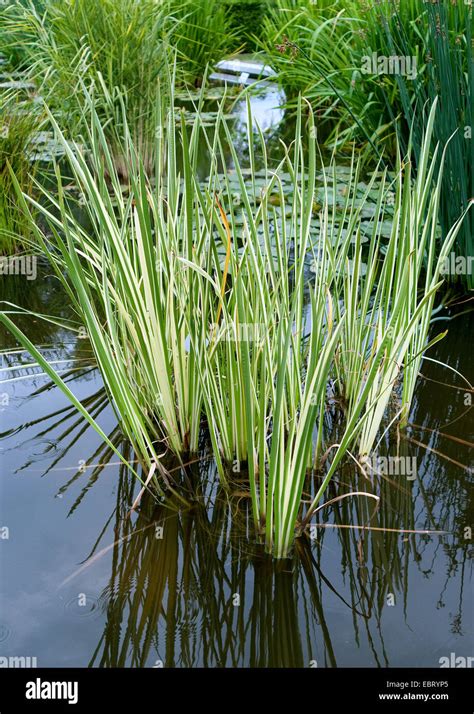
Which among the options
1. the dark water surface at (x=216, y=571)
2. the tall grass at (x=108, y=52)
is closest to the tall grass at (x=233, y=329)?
the dark water surface at (x=216, y=571)

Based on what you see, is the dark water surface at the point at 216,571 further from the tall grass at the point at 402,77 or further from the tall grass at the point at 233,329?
the tall grass at the point at 402,77

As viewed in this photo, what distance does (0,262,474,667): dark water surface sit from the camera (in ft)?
5.59

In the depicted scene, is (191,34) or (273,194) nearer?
(273,194)

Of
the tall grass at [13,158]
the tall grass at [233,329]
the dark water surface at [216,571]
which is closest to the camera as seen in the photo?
the dark water surface at [216,571]

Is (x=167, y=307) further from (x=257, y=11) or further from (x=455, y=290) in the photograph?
(x=257, y=11)

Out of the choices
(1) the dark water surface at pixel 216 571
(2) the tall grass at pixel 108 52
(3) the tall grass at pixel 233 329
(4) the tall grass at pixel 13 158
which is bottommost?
(1) the dark water surface at pixel 216 571

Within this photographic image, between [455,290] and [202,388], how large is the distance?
69.3 inches

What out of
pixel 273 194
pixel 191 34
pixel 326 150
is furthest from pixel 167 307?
pixel 191 34

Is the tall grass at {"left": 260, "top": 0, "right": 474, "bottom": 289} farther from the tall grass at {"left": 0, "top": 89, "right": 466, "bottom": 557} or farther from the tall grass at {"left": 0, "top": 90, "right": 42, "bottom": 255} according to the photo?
the tall grass at {"left": 0, "top": 90, "right": 42, "bottom": 255}

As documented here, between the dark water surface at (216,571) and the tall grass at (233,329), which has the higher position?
the tall grass at (233,329)

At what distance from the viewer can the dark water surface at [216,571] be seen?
170 centimetres
